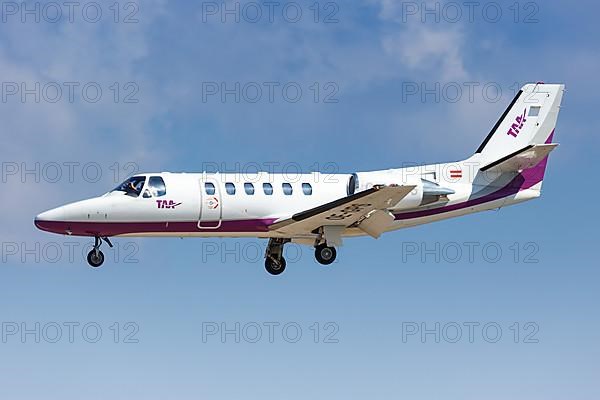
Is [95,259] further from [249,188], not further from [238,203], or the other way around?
[249,188]

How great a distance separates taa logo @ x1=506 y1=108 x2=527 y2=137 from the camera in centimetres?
3816

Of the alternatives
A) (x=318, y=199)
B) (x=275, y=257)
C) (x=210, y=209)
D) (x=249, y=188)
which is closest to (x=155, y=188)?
(x=210, y=209)

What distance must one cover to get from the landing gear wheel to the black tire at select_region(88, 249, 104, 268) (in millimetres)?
6619

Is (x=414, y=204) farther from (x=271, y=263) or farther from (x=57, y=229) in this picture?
(x=57, y=229)

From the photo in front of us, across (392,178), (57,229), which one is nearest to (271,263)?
(392,178)

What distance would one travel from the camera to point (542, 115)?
125 ft

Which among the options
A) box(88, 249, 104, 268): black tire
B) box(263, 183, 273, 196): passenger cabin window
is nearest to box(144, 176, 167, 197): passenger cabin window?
box(88, 249, 104, 268): black tire

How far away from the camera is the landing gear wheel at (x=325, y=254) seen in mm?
34594

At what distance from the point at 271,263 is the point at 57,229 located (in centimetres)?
705

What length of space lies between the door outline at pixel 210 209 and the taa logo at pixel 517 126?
1085 centimetres

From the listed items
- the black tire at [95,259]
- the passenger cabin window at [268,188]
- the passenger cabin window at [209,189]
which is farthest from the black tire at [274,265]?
the black tire at [95,259]

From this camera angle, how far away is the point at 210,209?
110 feet

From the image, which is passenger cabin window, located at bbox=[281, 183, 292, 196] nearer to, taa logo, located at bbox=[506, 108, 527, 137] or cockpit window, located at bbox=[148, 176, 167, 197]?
cockpit window, located at bbox=[148, 176, 167, 197]

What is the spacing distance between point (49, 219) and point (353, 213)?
8.88 metres
